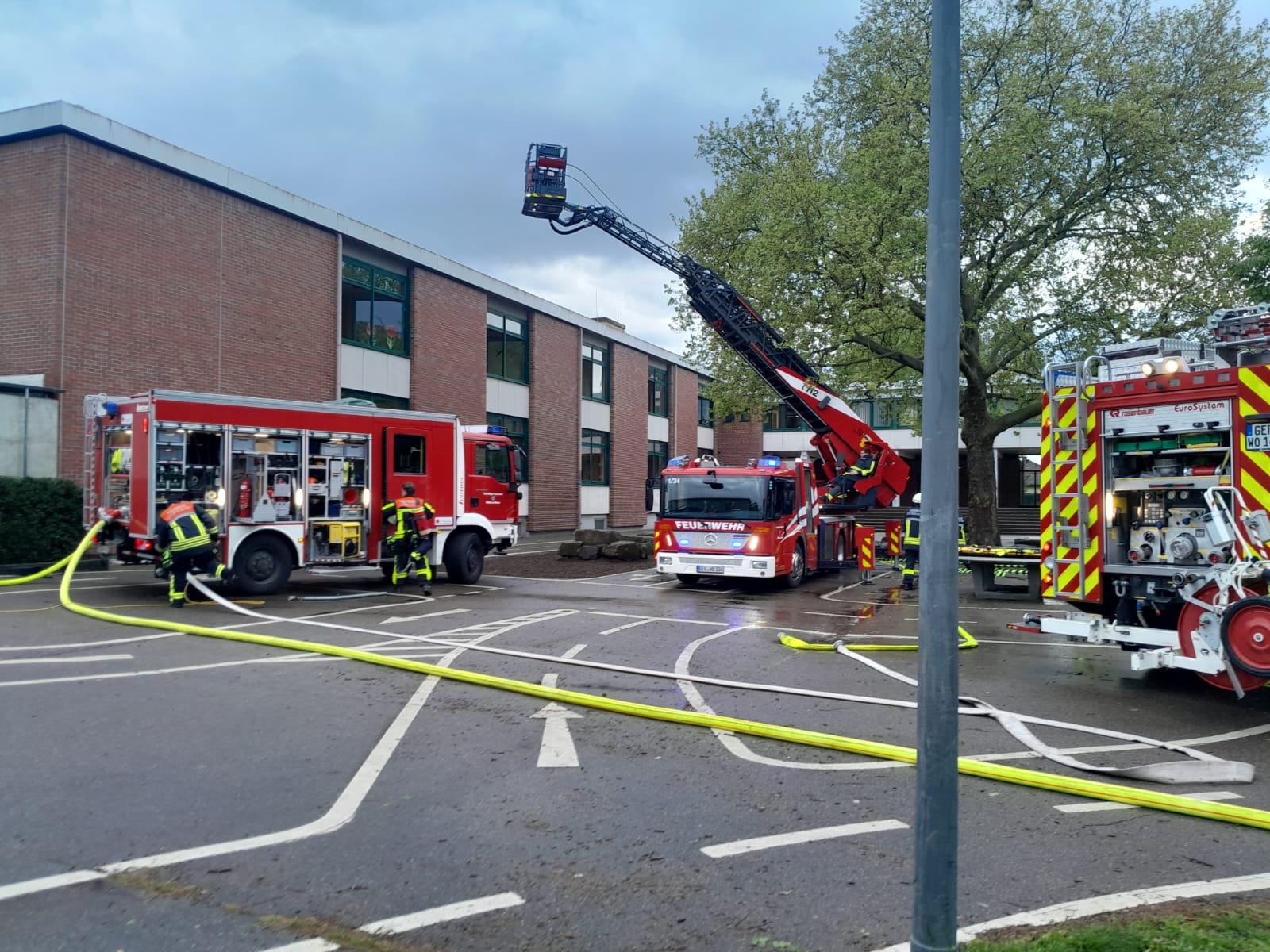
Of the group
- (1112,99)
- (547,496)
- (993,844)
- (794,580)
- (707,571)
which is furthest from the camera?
(547,496)

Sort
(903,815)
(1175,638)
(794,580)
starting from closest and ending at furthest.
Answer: (903,815)
(1175,638)
(794,580)

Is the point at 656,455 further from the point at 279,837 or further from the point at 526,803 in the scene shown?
the point at 279,837

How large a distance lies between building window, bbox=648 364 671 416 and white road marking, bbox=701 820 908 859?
3599 cm

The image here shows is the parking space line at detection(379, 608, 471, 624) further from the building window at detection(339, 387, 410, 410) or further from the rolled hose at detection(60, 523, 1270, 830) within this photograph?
the building window at detection(339, 387, 410, 410)

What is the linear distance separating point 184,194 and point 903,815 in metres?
19.7

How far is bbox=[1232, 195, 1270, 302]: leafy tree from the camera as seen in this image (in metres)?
16.3

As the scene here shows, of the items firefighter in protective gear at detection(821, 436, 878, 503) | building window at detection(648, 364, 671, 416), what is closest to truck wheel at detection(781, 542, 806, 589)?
firefighter in protective gear at detection(821, 436, 878, 503)

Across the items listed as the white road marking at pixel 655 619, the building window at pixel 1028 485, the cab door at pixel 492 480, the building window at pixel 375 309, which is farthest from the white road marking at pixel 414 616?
the building window at pixel 1028 485

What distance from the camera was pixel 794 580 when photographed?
57.5ft

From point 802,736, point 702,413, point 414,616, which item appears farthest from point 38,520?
point 702,413

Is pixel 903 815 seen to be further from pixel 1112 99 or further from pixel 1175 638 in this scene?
pixel 1112 99

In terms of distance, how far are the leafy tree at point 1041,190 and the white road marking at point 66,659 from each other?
14.4 m

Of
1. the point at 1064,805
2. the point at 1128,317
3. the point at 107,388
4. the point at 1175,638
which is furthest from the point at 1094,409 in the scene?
the point at 107,388

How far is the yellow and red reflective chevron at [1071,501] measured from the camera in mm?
8375
